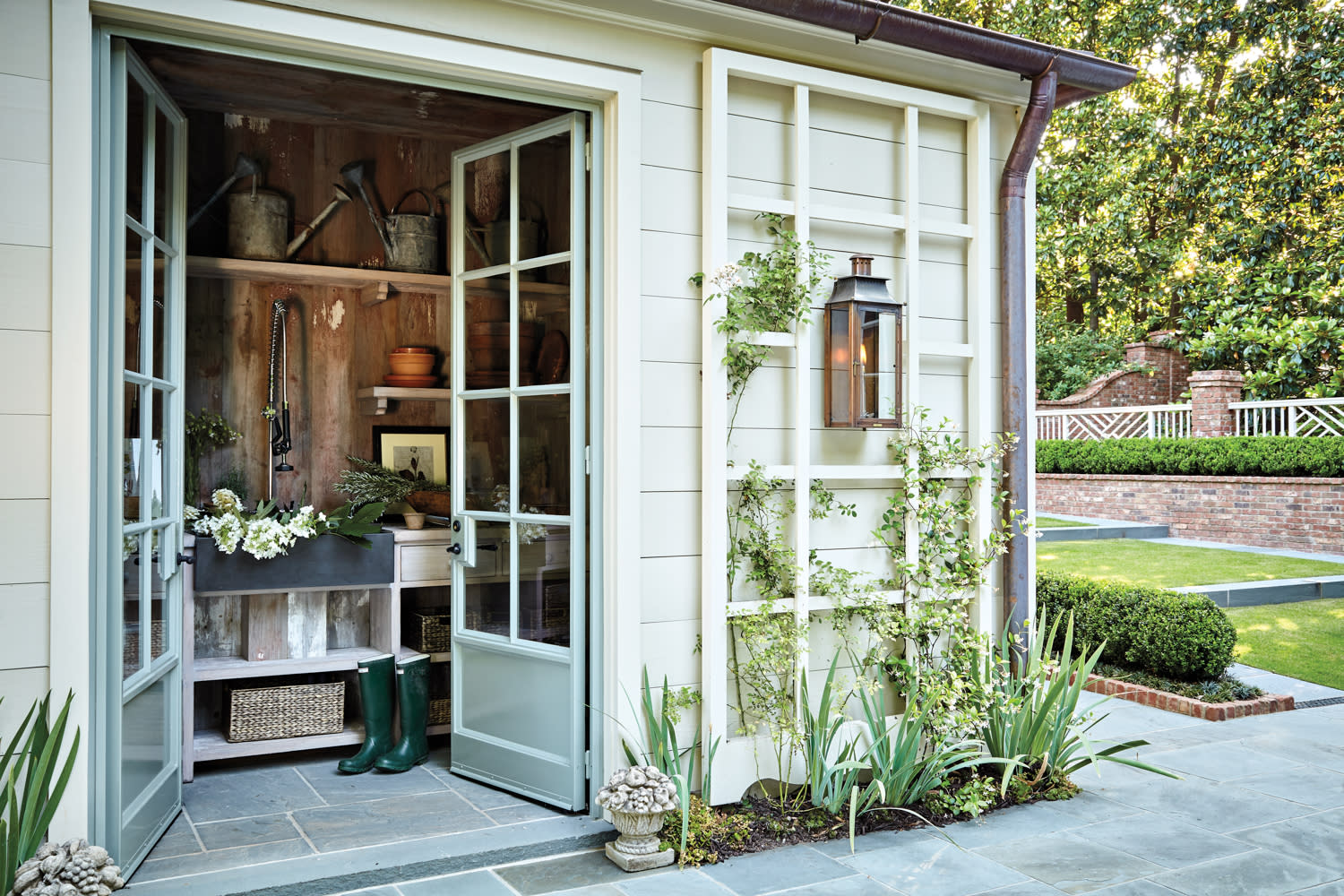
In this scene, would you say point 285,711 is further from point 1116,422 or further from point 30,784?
point 1116,422

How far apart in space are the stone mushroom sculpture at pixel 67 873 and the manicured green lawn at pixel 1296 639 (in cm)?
601

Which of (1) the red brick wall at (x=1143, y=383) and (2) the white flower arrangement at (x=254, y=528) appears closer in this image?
(2) the white flower arrangement at (x=254, y=528)

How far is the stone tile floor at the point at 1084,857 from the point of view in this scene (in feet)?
9.80

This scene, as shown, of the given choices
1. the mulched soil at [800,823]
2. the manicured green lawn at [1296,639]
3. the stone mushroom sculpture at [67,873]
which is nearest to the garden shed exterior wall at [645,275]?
the stone mushroom sculpture at [67,873]

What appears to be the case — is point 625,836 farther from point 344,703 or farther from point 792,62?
point 792,62

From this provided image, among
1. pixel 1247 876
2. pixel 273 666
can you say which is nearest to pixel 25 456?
pixel 273 666

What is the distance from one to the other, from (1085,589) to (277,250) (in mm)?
4673

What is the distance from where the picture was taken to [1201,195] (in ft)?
42.0

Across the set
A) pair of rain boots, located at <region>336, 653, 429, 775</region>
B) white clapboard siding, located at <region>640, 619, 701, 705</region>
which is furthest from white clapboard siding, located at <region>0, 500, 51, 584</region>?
white clapboard siding, located at <region>640, 619, 701, 705</region>

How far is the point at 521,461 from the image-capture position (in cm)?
369

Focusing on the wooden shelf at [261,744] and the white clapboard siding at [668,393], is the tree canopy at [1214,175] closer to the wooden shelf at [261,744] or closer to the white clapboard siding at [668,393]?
the white clapboard siding at [668,393]

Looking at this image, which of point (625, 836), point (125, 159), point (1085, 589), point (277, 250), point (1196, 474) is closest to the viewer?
point (125, 159)

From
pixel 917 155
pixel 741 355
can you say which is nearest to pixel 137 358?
pixel 741 355

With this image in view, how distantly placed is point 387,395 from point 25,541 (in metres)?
2.10
